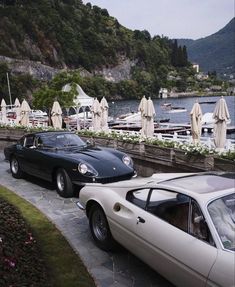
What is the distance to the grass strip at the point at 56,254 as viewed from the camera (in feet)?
17.9

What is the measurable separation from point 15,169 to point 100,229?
6444mm

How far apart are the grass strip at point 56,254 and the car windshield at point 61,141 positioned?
2.35 meters

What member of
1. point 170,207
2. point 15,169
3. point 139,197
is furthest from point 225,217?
point 15,169

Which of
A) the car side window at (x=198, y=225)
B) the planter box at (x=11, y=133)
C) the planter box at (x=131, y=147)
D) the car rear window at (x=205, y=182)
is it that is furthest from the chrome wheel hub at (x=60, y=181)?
the planter box at (x=11, y=133)

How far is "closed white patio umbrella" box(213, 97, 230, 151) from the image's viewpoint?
42.8ft

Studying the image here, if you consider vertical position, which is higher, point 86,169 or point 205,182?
point 205,182

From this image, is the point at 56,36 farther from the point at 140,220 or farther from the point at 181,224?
the point at 181,224

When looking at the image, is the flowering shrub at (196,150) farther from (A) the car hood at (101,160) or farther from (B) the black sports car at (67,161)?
(A) the car hood at (101,160)

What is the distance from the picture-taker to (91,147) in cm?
1062

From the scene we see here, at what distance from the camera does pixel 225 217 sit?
4227 millimetres

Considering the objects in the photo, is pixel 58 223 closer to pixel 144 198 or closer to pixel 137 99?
pixel 144 198

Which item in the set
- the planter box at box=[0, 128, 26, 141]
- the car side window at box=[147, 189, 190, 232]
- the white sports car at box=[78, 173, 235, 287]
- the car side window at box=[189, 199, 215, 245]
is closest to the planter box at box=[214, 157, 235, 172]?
the white sports car at box=[78, 173, 235, 287]

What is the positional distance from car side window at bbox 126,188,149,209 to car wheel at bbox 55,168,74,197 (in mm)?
3937

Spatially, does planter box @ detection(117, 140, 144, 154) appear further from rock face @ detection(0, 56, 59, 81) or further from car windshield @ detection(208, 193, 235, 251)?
rock face @ detection(0, 56, 59, 81)
